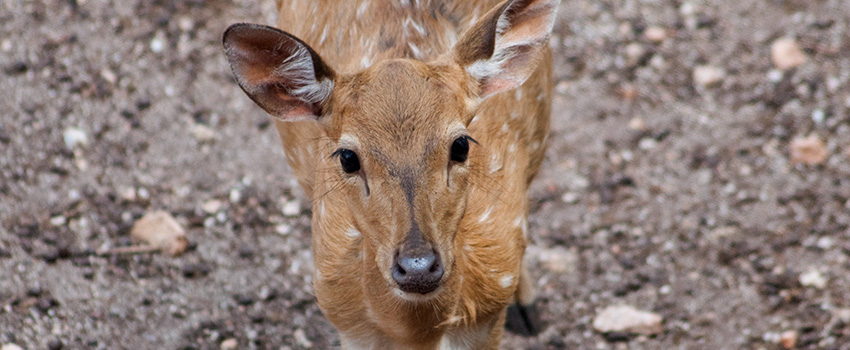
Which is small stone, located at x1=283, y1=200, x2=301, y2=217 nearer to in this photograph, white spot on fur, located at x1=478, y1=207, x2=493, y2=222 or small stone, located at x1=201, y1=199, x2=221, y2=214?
small stone, located at x1=201, y1=199, x2=221, y2=214

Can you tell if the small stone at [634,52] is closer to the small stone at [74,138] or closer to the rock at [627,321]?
the rock at [627,321]

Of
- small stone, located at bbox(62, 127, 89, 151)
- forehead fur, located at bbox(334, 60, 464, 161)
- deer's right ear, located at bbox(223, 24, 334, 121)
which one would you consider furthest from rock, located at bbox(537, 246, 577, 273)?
small stone, located at bbox(62, 127, 89, 151)

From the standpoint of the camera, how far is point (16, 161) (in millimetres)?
4871

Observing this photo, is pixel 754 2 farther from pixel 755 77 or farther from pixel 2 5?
pixel 2 5

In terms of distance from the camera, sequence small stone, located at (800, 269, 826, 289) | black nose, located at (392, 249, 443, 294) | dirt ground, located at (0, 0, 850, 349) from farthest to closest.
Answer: small stone, located at (800, 269, 826, 289), dirt ground, located at (0, 0, 850, 349), black nose, located at (392, 249, 443, 294)

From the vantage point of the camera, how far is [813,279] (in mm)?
4516

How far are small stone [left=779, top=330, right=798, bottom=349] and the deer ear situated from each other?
199 centimetres

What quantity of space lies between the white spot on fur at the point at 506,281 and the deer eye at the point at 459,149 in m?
0.72

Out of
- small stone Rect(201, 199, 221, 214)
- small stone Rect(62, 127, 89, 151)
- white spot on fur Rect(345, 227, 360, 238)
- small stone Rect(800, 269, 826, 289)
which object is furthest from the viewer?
small stone Rect(62, 127, 89, 151)

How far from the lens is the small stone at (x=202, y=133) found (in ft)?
17.2

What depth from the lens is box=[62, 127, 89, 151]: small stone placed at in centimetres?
504

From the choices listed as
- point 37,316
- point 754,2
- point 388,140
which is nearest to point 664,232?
point 754,2

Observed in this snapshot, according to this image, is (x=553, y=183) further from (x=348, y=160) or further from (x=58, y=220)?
(x=58, y=220)

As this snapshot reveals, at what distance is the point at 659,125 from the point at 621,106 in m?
0.28
